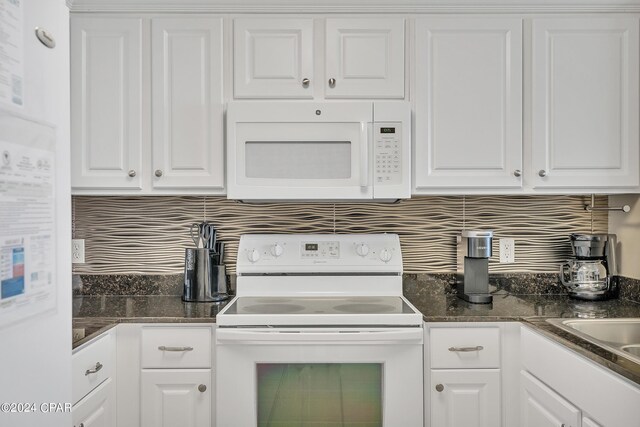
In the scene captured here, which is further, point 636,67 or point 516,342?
point 636,67

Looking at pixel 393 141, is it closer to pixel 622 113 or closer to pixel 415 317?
pixel 415 317

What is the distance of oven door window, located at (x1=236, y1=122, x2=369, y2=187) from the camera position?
6.47 feet

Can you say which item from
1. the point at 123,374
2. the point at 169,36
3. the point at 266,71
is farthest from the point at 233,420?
the point at 169,36

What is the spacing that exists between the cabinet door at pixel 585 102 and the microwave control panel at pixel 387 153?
60 cm

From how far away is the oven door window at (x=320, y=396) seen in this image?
5.83 ft

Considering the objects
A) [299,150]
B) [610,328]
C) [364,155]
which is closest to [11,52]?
[299,150]

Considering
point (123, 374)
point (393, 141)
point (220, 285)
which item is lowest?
point (123, 374)

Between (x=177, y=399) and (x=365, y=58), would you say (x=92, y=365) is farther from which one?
(x=365, y=58)

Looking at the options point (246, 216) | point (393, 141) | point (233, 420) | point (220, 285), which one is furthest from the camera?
point (246, 216)

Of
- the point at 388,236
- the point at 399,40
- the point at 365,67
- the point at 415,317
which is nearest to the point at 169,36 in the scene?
the point at 365,67

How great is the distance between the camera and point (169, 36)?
2.02 metres

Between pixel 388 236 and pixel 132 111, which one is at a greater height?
pixel 132 111

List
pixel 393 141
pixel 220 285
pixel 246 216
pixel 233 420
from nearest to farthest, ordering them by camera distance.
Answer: pixel 233 420, pixel 393 141, pixel 220 285, pixel 246 216

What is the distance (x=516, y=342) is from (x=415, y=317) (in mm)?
414
